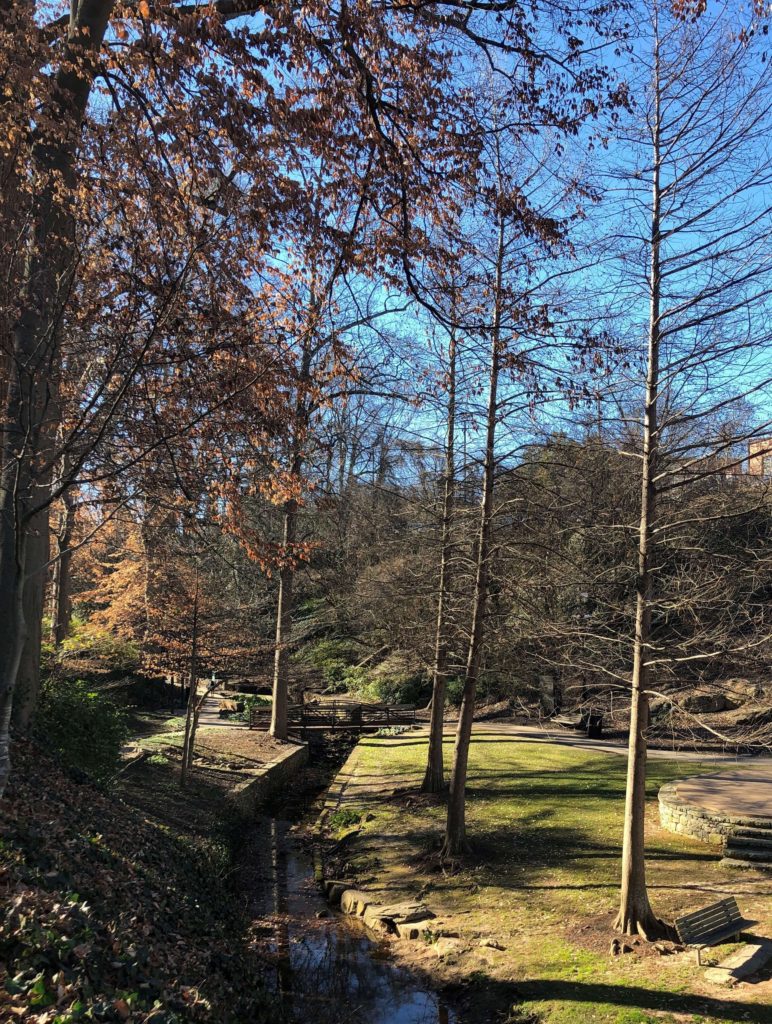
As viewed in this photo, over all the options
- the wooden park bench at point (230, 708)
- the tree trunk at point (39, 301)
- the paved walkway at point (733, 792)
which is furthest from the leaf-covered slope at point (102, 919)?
the wooden park bench at point (230, 708)

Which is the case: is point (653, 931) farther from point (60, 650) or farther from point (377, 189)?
point (60, 650)

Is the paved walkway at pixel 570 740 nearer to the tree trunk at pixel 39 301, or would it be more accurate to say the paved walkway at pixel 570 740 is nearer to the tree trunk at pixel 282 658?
the tree trunk at pixel 282 658

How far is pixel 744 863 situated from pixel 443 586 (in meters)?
6.25

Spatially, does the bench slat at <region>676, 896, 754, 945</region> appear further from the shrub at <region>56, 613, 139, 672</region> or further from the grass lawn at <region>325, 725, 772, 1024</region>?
the shrub at <region>56, 613, 139, 672</region>

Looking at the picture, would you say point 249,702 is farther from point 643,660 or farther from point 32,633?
point 643,660

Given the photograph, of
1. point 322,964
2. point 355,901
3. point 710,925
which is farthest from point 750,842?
point 322,964

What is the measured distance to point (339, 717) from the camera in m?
23.9

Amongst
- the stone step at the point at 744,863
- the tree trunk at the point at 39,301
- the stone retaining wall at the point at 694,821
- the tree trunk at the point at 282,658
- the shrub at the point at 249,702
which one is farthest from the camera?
the shrub at the point at 249,702

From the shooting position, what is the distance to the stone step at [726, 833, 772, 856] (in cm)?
1006

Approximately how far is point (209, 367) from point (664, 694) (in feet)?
18.3

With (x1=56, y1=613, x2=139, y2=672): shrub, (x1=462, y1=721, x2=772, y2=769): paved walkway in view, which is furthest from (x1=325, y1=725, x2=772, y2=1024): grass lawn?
(x1=56, y1=613, x2=139, y2=672): shrub

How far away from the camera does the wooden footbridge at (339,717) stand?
73.5ft

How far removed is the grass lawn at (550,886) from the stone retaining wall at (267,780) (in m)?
1.77

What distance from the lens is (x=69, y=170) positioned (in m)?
6.58
